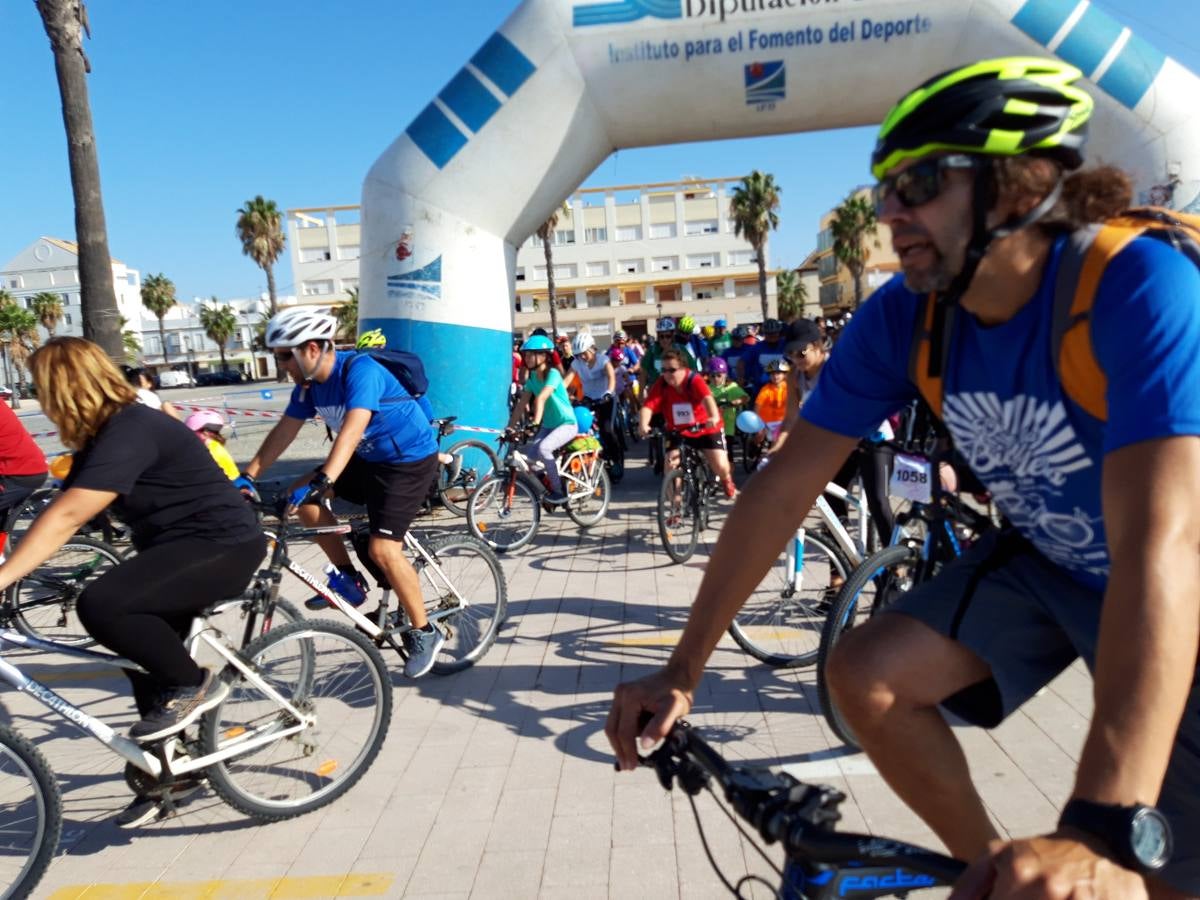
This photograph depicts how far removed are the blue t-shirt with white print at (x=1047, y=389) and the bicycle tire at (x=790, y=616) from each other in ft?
9.79

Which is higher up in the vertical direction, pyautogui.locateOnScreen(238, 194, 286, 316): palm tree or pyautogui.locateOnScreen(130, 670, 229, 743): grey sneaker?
pyautogui.locateOnScreen(238, 194, 286, 316): palm tree

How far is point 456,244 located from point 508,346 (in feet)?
4.29

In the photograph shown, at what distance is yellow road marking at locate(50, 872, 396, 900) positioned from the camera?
292 centimetres

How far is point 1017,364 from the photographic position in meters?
1.50

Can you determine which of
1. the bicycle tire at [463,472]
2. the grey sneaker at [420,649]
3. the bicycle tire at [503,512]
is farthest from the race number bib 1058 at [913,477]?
the bicycle tire at [463,472]

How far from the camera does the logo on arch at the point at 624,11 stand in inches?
340

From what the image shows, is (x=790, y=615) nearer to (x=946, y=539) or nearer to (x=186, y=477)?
(x=946, y=539)

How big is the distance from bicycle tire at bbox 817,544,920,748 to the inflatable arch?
619 cm

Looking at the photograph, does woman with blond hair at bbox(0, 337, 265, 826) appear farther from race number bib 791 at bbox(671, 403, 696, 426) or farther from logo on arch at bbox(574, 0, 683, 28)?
logo on arch at bbox(574, 0, 683, 28)

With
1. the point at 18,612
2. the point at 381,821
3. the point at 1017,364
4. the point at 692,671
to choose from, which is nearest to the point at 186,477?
the point at 381,821

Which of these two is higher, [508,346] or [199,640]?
[508,346]

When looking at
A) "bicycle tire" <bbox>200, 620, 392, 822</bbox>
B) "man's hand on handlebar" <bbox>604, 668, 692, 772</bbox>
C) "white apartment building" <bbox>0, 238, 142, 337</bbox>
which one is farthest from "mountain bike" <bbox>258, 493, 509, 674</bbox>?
"white apartment building" <bbox>0, 238, 142, 337</bbox>

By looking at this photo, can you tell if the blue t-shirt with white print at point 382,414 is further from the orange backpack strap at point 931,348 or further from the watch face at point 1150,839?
the watch face at point 1150,839

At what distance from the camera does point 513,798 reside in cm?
342
